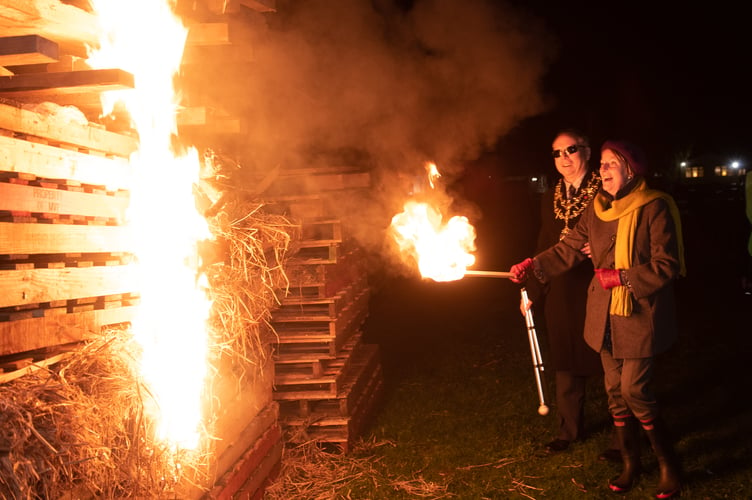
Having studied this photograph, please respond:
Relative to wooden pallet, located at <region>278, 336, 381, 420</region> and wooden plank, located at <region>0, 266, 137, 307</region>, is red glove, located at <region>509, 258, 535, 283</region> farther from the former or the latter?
wooden plank, located at <region>0, 266, 137, 307</region>

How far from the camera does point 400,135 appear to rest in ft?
26.4

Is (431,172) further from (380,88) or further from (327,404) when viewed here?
(327,404)

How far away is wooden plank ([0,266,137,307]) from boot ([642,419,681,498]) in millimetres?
→ 3673

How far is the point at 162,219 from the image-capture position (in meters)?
3.85

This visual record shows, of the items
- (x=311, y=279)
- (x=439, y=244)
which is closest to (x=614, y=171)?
(x=439, y=244)

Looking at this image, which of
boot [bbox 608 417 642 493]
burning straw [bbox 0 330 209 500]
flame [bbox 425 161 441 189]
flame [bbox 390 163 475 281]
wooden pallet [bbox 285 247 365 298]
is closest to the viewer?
burning straw [bbox 0 330 209 500]

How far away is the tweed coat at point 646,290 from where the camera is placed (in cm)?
432

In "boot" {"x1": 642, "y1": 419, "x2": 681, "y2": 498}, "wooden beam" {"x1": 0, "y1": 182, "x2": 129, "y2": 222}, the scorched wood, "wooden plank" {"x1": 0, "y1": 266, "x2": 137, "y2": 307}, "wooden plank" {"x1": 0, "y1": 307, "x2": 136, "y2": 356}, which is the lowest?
"boot" {"x1": 642, "y1": 419, "x2": 681, "y2": 498}

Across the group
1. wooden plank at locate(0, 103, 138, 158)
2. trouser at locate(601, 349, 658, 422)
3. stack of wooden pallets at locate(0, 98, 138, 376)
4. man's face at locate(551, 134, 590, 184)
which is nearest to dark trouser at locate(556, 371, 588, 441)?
trouser at locate(601, 349, 658, 422)

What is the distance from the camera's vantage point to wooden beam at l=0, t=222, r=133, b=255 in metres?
2.98

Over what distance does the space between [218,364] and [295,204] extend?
190 cm

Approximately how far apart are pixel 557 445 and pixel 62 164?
443cm

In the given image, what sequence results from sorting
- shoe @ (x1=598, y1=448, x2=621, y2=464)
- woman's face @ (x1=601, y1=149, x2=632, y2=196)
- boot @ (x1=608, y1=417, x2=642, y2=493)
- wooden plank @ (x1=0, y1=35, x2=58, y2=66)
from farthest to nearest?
1. shoe @ (x1=598, y1=448, x2=621, y2=464)
2. boot @ (x1=608, y1=417, x2=642, y2=493)
3. woman's face @ (x1=601, y1=149, x2=632, y2=196)
4. wooden plank @ (x1=0, y1=35, x2=58, y2=66)

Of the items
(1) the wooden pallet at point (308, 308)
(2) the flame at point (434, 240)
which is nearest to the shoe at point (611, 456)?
(2) the flame at point (434, 240)
